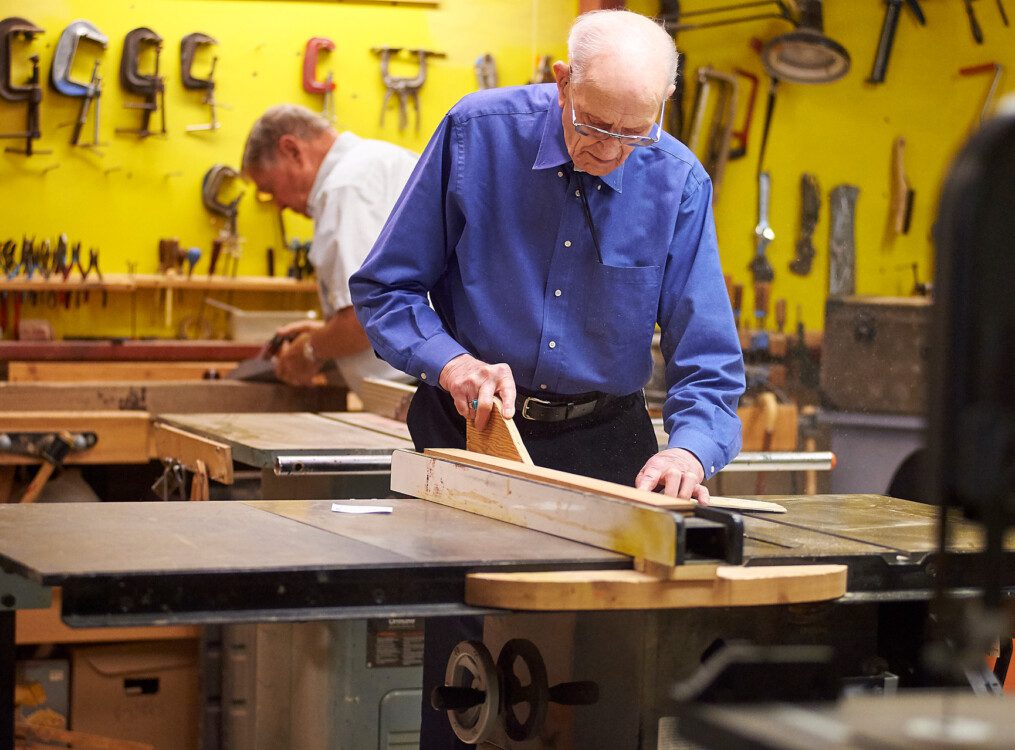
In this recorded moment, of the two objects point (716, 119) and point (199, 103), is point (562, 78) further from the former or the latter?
point (716, 119)

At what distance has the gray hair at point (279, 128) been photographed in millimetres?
4309

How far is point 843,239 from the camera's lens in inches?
252

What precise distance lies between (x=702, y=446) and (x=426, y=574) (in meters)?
0.75

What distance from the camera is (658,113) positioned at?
2.28m

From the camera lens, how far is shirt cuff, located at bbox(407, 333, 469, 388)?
229cm

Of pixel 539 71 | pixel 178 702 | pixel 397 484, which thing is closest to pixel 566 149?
pixel 397 484

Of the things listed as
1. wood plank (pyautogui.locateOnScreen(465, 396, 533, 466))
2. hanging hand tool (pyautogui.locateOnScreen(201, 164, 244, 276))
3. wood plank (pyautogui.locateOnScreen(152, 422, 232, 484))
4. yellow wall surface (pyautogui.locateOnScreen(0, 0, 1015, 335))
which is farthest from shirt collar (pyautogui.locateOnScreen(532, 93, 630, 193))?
hanging hand tool (pyautogui.locateOnScreen(201, 164, 244, 276))

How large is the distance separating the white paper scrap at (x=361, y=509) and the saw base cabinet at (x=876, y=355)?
3488 mm

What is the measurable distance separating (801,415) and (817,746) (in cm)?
441

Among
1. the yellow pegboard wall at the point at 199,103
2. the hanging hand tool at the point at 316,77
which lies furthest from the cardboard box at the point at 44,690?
the hanging hand tool at the point at 316,77

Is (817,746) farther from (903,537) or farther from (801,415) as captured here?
(801,415)

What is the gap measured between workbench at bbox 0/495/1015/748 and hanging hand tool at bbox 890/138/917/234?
14.2 feet

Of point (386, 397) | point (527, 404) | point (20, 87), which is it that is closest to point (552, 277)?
point (527, 404)

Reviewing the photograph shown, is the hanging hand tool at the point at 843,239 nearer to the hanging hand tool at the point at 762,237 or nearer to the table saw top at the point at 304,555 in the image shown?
the hanging hand tool at the point at 762,237
